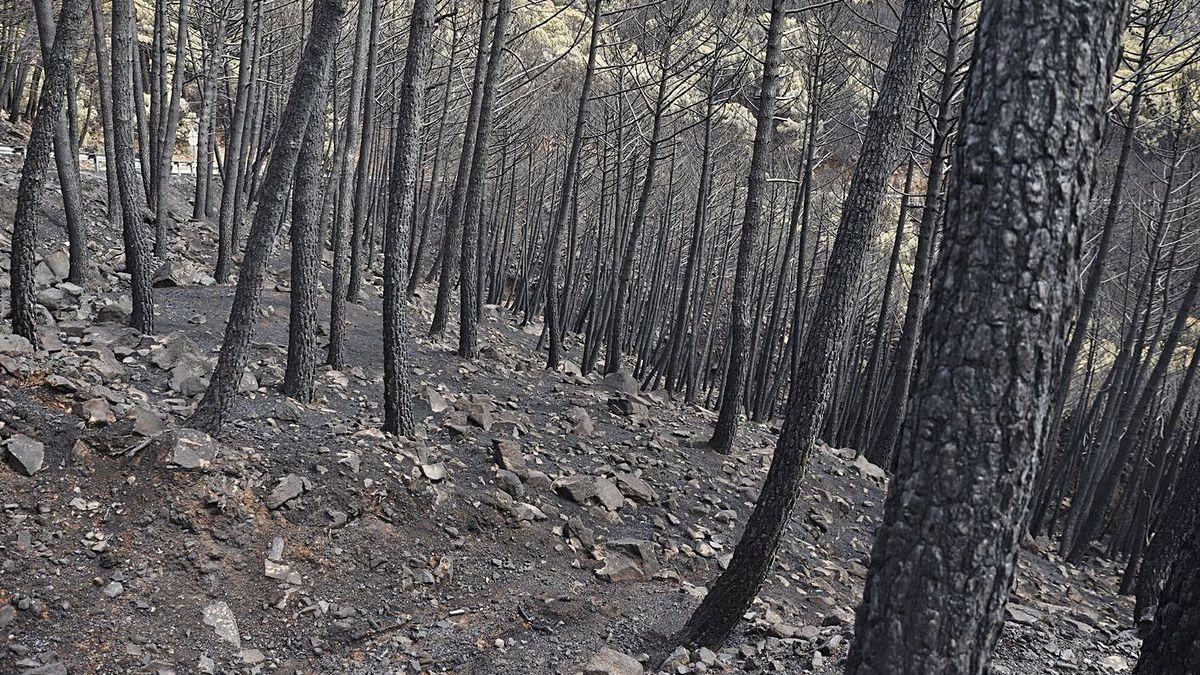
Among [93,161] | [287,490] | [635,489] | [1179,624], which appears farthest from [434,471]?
[93,161]

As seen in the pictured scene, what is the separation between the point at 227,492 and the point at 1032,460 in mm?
5810

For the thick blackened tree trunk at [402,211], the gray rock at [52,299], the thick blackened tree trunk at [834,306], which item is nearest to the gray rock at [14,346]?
the gray rock at [52,299]

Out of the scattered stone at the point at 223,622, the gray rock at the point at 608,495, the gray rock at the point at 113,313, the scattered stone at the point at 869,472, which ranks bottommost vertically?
the scattered stone at the point at 223,622

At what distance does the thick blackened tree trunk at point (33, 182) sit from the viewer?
7148 mm

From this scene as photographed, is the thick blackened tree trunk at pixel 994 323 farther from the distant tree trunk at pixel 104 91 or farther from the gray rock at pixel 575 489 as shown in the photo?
the distant tree trunk at pixel 104 91

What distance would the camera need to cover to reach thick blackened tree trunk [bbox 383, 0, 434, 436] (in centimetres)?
755

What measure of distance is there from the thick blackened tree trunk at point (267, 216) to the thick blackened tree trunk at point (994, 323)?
18.6 ft

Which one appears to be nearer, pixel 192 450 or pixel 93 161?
pixel 192 450

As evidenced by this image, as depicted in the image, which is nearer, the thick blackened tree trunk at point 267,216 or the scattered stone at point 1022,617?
the scattered stone at point 1022,617

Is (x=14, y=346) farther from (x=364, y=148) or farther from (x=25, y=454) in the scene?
(x=364, y=148)

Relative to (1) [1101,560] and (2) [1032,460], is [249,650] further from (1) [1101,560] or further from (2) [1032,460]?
(1) [1101,560]

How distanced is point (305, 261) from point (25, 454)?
9.91 ft

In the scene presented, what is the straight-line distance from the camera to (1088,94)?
2.54 metres

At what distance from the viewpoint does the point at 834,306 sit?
549 centimetres
